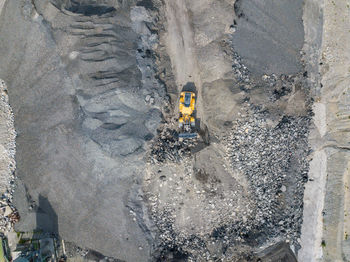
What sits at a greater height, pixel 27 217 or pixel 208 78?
pixel 208 78

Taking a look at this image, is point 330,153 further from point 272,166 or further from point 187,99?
point 187,99

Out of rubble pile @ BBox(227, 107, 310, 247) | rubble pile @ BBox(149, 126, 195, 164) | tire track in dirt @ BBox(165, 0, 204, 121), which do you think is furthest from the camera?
tire track in dirt @ BBox(165, 0, 204, 121)

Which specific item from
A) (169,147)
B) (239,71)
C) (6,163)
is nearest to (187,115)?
(169,147)

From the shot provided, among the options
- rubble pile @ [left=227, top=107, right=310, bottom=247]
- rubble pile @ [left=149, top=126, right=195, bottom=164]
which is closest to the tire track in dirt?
rubble pile @ [left=149, top=126, right=195, bottom=164]

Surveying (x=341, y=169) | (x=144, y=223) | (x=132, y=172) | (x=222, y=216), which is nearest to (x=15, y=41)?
(x=132, y=172)

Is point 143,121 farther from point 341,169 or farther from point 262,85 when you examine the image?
point 341,169

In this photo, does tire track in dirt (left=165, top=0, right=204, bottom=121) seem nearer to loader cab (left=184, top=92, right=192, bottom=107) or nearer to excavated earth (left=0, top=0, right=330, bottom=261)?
excavated earth (left=0, top=0, right=330, bottom=261)
